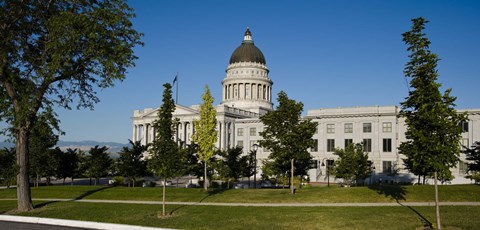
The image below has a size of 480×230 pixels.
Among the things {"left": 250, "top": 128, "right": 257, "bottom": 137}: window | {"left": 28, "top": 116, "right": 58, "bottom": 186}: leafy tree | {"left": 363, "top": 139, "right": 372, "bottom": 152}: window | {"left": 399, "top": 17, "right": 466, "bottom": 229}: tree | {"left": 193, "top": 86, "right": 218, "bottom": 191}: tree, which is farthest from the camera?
{"left": 250, "top": 128, "right": 257, "bottom": 137}: window

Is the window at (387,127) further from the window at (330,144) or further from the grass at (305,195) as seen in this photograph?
the grass at (305,195)

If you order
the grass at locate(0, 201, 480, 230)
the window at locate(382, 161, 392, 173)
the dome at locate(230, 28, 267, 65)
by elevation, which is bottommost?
the grass at locate(0, 201, 480, 230)

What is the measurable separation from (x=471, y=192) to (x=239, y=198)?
1597cm

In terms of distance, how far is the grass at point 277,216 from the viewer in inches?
794

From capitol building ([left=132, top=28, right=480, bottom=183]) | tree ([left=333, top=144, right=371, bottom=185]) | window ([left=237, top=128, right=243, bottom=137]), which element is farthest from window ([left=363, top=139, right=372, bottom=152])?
window ([left=237, top=128, right=243, bottom=137])

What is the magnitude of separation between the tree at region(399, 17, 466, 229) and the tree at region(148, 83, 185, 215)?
12610 mm

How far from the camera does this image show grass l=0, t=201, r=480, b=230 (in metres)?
20.2

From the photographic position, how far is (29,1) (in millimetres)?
26734

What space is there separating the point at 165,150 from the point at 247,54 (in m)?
103

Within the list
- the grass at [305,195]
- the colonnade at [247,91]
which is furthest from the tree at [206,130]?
the colonnade at [247,91]

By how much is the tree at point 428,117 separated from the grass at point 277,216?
9.07ft

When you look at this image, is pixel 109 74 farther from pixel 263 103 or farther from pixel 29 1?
pixel 263 103

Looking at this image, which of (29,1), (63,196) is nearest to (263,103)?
(63,196)

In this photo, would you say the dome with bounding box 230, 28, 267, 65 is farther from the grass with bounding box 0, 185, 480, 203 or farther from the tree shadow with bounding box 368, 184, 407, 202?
the tree shadow with bounding box 368, 184, 407, 202
